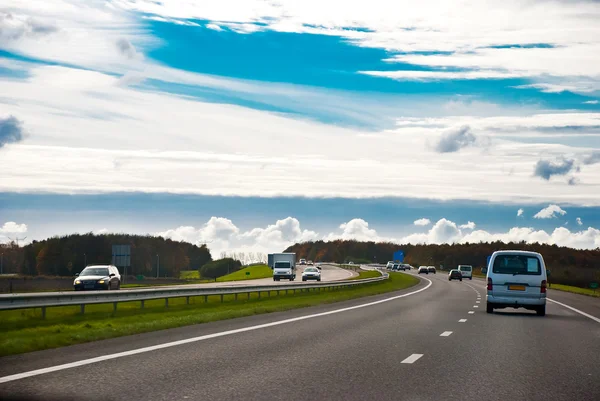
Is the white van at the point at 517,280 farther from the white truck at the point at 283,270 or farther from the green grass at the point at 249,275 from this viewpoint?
the green grass at the point at 249,275

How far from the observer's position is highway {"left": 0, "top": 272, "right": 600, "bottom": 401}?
8891 mm

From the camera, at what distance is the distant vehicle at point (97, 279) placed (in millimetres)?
39500

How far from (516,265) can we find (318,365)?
48.2ft

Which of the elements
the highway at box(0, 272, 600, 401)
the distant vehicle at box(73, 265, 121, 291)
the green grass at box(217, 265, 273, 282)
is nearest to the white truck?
the green grass at box(217, 265, 273, 282)

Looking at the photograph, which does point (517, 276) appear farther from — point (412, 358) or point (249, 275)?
point (249, 275)

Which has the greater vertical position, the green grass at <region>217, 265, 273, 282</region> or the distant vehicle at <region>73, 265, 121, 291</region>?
the green grass at <region>217, 265, 273, 282</region>

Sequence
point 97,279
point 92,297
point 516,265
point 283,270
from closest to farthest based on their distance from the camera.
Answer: point 92,297 → point 516,265 → point 97,279 → point 283,270

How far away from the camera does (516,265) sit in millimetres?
24750

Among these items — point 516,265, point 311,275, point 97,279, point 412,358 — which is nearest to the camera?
point 412,358

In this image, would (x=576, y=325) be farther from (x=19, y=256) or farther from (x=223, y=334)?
(x=19, y=256)

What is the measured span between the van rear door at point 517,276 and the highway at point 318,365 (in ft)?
17.3

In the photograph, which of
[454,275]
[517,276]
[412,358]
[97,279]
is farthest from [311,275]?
[412,358]

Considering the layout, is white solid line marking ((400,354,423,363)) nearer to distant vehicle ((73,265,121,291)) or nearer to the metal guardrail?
the metal guardrail

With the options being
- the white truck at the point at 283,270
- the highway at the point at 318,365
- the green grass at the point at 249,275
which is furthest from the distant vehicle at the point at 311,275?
the highway at the point at 318,365
